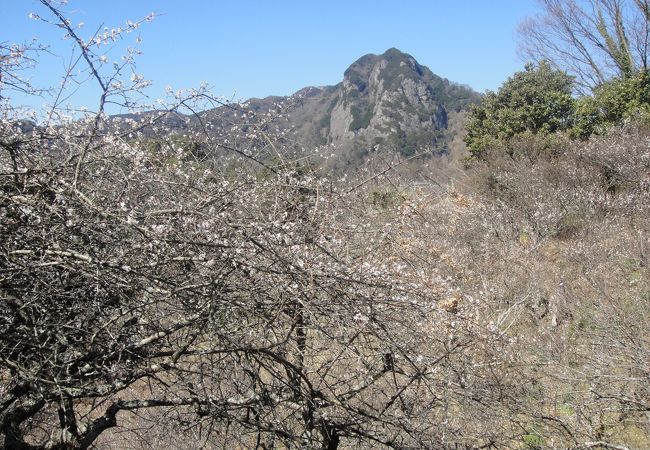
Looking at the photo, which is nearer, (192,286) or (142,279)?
(192,286)

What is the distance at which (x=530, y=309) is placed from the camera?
9.73 metres

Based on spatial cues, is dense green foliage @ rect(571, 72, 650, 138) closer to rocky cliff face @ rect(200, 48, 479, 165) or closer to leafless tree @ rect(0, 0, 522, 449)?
leafless tree @ rect(0, 0, 522, 449)

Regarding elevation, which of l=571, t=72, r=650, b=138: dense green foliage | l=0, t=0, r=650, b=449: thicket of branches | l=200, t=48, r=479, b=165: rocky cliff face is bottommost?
l=0, t=0, r=650, b=449: thicket of branches

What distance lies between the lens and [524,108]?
1708cm

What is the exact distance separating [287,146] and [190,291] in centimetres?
146

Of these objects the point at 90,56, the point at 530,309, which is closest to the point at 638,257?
the point at 530,309

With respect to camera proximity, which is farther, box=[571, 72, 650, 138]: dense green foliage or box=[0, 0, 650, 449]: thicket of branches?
box=[571, 72, 650, 138]: dense green foliage

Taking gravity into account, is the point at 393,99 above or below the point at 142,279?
above

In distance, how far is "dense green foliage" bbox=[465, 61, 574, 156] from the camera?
16594mm

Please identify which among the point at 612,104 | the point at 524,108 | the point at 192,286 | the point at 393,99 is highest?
the point at 393,99

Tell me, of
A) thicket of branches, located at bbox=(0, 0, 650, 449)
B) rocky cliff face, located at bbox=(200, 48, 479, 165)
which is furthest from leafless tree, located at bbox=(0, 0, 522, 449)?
rocky cliff face, located at bbox=(200, 48, 479, 165)

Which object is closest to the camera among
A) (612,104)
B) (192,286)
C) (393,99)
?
(192,286)

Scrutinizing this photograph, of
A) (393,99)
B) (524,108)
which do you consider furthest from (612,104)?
(393,99)

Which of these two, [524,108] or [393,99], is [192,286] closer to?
[524,108]
